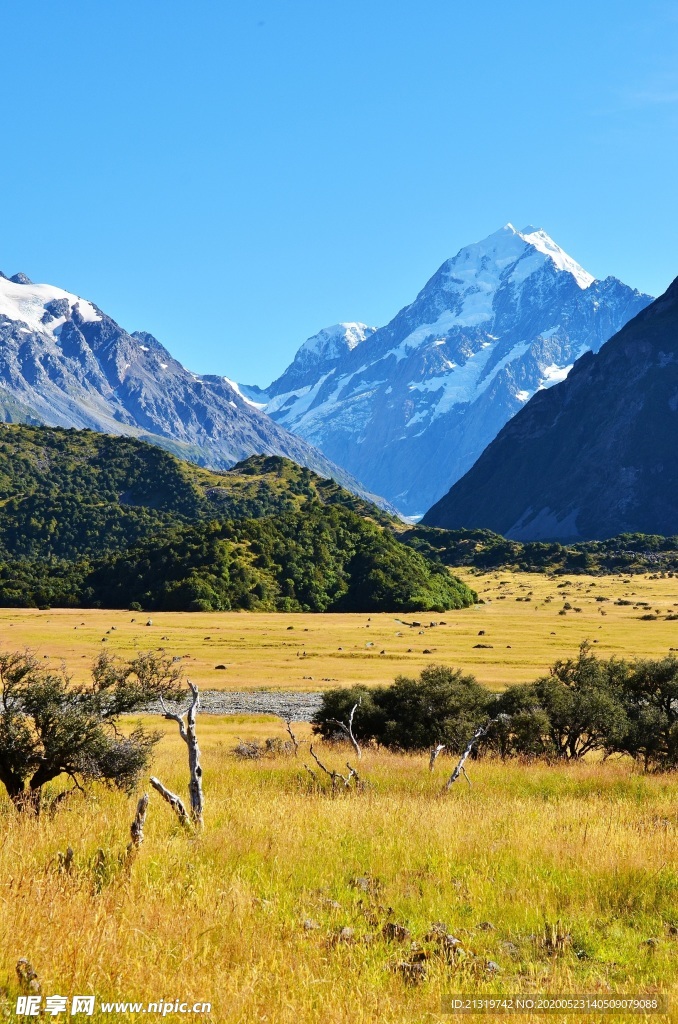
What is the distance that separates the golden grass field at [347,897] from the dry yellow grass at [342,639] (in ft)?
127

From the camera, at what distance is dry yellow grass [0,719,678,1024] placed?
595 centimetres

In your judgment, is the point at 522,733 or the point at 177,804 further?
the point at 522,733

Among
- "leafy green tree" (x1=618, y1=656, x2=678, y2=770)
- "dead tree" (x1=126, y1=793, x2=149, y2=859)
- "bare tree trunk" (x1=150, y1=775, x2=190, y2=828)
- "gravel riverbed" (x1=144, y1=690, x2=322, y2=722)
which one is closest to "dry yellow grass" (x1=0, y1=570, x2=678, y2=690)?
"gravel riverbed" (x1=144, y1=690, x2=322, y2=722)

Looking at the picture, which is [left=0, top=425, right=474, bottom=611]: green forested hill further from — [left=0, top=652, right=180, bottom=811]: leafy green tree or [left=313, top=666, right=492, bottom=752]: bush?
[left=0, top=652, right=180, bottom=811]: leafy green tree

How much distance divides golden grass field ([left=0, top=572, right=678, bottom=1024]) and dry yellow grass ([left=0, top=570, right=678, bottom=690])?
1527 inches

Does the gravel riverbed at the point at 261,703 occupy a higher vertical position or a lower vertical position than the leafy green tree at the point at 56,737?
lower

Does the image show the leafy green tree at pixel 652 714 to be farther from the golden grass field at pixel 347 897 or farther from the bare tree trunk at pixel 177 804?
the bare tree trunk at pixel 177 804

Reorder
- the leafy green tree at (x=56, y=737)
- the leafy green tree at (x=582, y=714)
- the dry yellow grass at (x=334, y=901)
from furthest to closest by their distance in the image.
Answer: the leafy green tree at (x=582, y=714) → the leafy green tree at (x=56, y=737) → the dry yellow grass at (x=334, y=901)

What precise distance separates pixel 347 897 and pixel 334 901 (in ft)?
1.13

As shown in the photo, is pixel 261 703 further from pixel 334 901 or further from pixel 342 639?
pixel 334 901

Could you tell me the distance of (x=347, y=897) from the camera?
29.7 ft

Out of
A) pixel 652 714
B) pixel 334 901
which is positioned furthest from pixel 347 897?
pixel 652 714

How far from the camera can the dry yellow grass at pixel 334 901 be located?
595 centimetres

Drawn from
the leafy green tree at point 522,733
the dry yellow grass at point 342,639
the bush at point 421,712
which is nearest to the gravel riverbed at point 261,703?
the dry yellow grass at point 342,639
